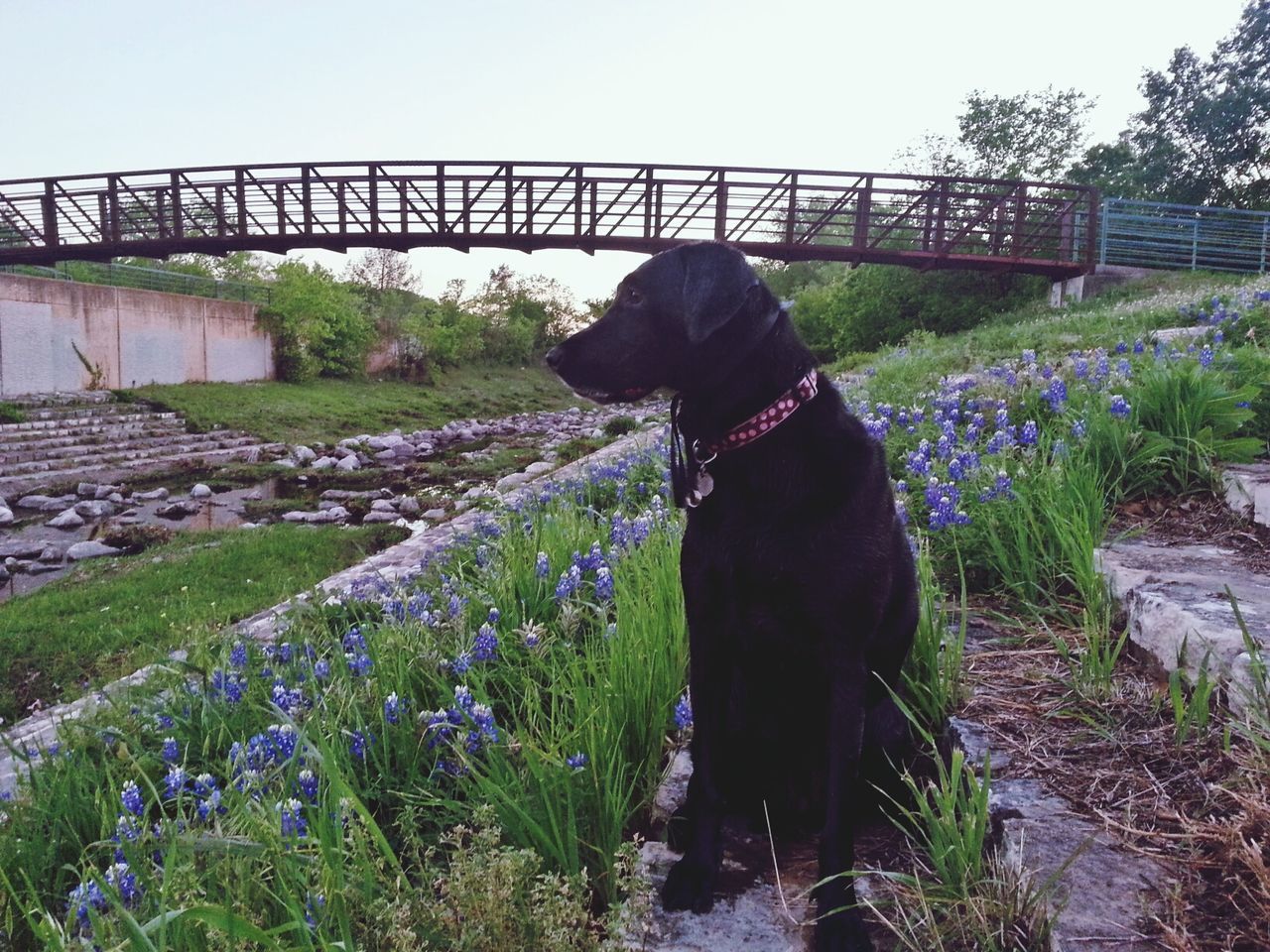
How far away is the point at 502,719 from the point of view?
9.01 ft

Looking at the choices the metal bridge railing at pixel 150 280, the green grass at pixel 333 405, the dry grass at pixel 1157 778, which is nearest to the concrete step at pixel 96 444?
the green grass at pixel 333 405

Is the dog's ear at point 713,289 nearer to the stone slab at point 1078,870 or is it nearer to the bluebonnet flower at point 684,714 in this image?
the bluebonnet flower at point 684,714

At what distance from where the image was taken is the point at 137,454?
14805 millimetres

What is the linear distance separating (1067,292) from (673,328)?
82.2ft

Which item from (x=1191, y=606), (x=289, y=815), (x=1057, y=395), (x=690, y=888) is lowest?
(x=690, y=888)

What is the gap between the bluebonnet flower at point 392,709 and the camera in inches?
92.4

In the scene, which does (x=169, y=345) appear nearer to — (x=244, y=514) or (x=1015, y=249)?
(x=244, y=514)

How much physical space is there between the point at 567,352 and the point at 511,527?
2.63 m

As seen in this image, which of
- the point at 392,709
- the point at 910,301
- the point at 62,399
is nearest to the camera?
the point at 392,709

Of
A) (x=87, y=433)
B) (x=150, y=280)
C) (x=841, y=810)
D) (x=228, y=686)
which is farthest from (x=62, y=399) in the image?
(x=841, y=810)

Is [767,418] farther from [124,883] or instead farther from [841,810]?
[124,883]

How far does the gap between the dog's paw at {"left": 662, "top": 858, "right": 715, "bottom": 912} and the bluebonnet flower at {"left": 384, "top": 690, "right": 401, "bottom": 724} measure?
99cm

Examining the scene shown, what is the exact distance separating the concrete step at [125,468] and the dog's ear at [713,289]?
12.7 meters

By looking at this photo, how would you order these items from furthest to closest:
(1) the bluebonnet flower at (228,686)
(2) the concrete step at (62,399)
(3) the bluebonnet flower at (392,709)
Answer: (2) the concrete step at (62,399) < (1) the bluebonnet flower at (228,686) < (3) the bluebonnet flower at (392,709)
